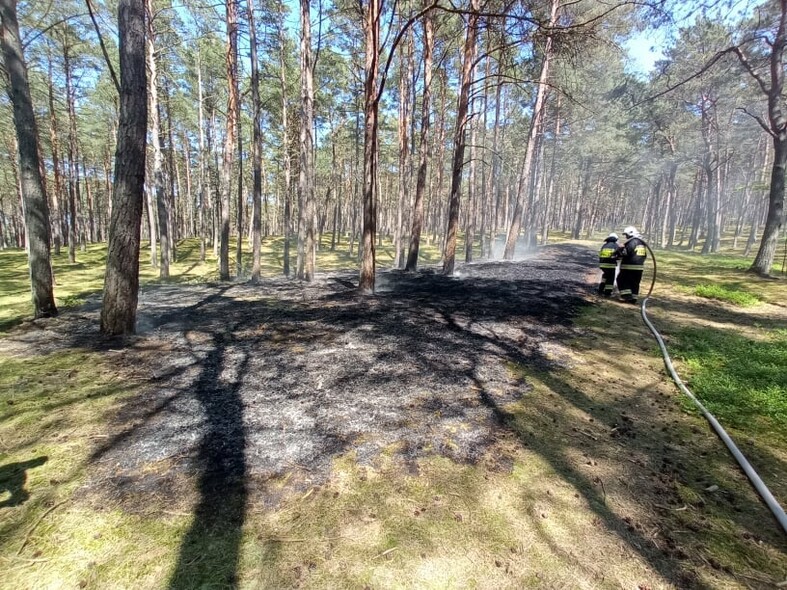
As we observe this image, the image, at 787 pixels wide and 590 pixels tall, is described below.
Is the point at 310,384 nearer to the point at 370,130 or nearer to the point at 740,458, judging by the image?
the point at 740,458

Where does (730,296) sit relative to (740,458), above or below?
above

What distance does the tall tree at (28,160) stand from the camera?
6777 millimetres

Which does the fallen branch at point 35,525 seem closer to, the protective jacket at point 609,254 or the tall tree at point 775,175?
the protective jacket at point 609,254

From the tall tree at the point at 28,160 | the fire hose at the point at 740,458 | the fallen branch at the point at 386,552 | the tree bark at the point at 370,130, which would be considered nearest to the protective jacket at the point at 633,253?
the fire hose at the point at 740,458

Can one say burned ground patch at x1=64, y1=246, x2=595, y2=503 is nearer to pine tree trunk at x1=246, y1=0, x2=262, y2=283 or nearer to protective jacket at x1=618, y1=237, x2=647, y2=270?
protective jacket at x1=618, y1=237, x2=647, y2=270

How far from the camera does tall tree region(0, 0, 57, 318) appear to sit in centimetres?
678

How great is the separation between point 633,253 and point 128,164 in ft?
35.4

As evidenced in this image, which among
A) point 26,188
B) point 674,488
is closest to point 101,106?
point 26,188

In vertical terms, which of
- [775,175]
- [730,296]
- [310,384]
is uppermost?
[775,175]

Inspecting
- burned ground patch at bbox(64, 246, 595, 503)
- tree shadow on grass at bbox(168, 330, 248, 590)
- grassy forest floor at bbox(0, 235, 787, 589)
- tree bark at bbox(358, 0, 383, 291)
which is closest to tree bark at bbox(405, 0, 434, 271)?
tree bark at bbox(358, 0, 383, 291)

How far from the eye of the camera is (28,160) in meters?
6.74

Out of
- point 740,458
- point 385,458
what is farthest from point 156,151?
point 740,458

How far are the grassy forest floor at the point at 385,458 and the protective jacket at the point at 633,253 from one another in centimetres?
229

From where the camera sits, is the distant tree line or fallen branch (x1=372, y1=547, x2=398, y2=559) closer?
fallen branch (x1=372, y1=547, x2=398, y2=559)
